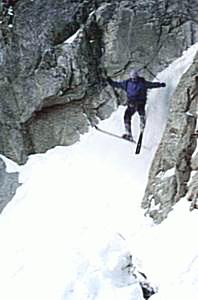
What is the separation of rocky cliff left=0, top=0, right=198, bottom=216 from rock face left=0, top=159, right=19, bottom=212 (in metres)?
0.47

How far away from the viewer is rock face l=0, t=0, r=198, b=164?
14.7m

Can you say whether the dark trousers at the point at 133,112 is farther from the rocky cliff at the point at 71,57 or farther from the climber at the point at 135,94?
the rocky cliff at the point at 71,57

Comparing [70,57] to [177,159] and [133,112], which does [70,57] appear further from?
[177,159]

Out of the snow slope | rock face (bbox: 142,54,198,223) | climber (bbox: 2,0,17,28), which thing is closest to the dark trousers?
the snow slope

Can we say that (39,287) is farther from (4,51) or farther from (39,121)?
(4,51)

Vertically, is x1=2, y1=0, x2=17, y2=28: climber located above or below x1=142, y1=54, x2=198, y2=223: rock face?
above

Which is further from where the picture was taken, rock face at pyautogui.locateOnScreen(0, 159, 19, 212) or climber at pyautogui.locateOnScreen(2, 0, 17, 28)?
climber at pyautogui.locateOnScreen(2, 0, 17, 28)

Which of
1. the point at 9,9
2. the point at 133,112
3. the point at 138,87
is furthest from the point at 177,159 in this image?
the point at 9,9

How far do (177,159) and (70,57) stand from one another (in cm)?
538

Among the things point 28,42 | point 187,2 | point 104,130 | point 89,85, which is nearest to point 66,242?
point 104,130

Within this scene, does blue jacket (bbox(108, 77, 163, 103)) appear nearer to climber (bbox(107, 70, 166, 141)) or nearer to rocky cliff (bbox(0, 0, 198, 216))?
climber (bbox(107, 70, 166, 141))

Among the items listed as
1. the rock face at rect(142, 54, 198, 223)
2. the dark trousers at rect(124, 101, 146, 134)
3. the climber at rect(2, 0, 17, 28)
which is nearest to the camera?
the rock face at rect(142, 54, 198, 223)

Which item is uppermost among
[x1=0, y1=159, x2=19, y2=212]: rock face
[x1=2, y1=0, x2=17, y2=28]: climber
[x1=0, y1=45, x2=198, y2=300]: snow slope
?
[x1=2, y1=0, x2=17, y2=28]: climber

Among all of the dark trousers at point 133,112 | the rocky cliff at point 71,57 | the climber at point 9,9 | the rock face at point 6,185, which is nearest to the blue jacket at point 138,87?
the dark trousers at point 133,112
